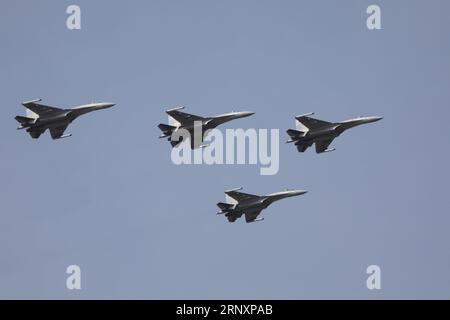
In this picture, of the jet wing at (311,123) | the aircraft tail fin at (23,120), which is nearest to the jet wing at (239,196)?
the jet wing at (311,123)

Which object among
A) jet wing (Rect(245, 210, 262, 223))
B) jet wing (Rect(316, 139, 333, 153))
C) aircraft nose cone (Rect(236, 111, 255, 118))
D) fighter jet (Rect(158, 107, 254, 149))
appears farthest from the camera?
jet wing (Rect(316, 139, 333, 153))

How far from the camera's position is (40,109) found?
3922 inches

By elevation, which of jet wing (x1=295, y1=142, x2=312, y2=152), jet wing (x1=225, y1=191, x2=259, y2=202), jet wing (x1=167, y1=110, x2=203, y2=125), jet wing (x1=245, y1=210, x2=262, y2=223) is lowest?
jet wing (x1=245, y1=210, x2=262, y2=223)

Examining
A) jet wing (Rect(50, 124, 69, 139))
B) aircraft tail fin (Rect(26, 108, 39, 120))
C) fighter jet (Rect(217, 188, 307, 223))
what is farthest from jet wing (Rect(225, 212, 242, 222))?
aircraft tail fin (Rect(26, 108, 39, 120))

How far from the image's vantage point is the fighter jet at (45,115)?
99.2m

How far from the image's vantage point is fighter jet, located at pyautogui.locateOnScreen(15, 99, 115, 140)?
9925 cm

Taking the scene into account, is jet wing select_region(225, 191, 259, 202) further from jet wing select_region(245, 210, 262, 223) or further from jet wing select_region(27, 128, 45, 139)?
jet wing select_region(27, 128, 45, 139)

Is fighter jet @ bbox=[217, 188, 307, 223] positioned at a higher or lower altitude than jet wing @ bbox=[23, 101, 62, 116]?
lower

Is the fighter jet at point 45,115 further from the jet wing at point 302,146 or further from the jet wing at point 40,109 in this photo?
the jet wing at point 302,146

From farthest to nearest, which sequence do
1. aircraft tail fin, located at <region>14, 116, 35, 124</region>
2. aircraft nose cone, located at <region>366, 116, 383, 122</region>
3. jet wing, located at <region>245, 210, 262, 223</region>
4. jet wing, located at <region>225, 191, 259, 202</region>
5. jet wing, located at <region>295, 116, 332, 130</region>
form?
jet wing, located at <region>245, 210, 262, 223</region>, jet wing, located at <region>225, 191, 259, 202</region>, jet wing, located at <region>295, 116, 332, 130</region>, aircraft nose cone, located at <region>366, 116, 383, 122</region>, aircraft tail fin, located at <region>14, 116, 35, 124</region>

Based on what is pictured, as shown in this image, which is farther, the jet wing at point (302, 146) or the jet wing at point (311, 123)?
the jet wing at point (302, 146)
